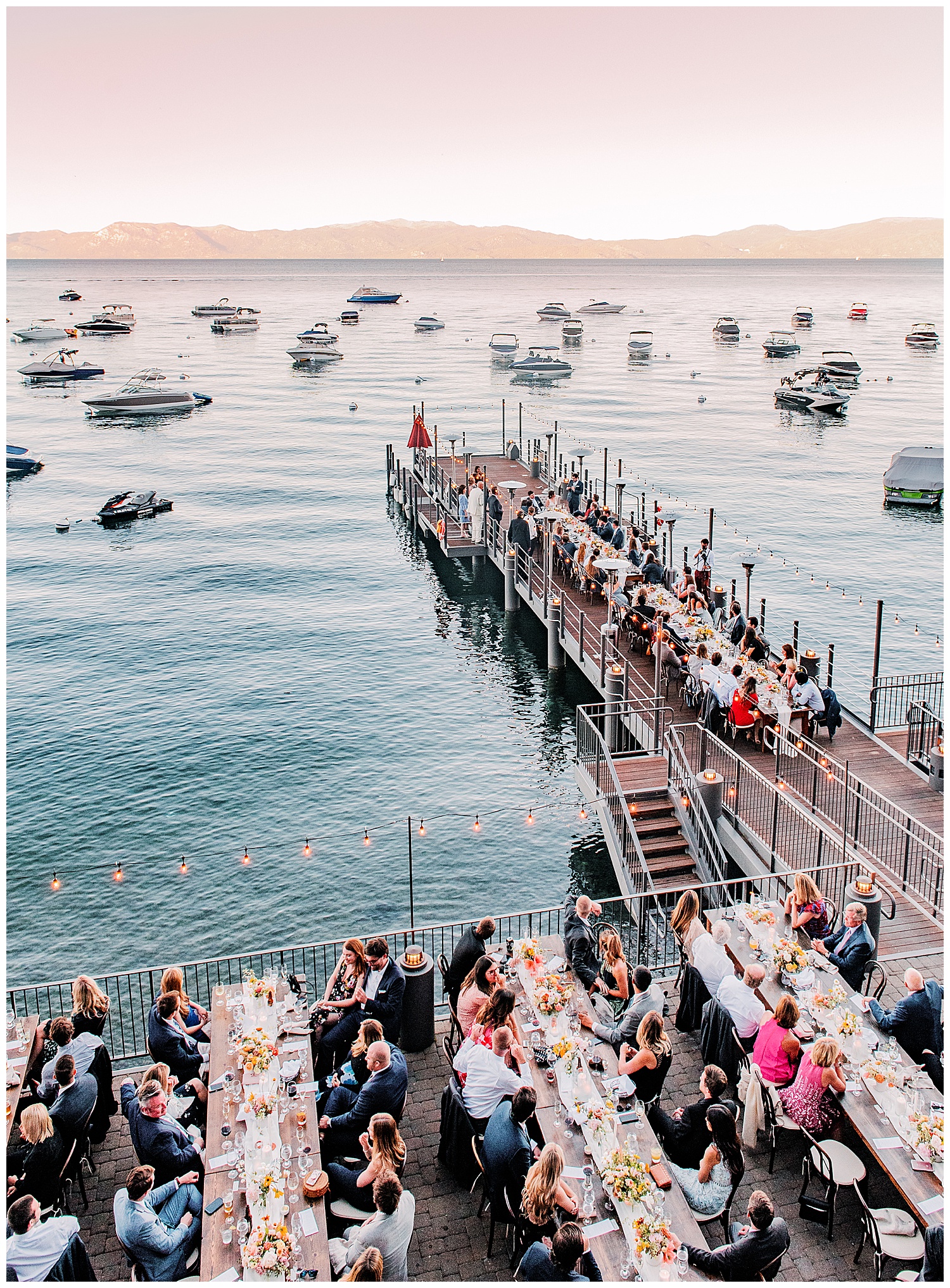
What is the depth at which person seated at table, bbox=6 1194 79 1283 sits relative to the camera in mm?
7848

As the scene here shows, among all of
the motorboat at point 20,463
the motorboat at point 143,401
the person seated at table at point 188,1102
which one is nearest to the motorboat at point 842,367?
the motorboat at point 143,401

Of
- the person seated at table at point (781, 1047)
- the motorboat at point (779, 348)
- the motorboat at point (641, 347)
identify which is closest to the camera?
the person seated at table at point (781, 1047)

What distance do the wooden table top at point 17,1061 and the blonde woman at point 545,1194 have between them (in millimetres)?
4716

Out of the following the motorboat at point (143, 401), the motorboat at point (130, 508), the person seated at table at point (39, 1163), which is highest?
the motorboat at point (143, 401)

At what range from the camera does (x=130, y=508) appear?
→ 49.8 meters

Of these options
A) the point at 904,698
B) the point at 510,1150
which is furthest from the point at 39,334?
the point at 510,1150

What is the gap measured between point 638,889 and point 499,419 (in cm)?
6089

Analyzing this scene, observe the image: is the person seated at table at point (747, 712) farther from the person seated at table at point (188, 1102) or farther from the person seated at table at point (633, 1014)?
the person seated at table at point (188, 1102)

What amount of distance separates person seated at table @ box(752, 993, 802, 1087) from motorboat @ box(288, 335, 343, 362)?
106 metres

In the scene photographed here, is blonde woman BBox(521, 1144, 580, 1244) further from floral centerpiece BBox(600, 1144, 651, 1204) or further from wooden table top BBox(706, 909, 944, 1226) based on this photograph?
wooden table top BBox(706, 909, 944, 1226)

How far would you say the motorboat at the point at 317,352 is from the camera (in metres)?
109

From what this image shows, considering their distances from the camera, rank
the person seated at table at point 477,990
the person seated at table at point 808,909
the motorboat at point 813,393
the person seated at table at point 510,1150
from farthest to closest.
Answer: the motorboat at point 813,393, the person seated at table at point 808,909, the person seated at table at point 477,990, the person seated at table at point 510,1150

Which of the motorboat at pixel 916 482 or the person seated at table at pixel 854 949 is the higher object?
the motorboat at pixel 916 482

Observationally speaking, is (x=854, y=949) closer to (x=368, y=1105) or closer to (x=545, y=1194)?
(x=545, y=1194)
